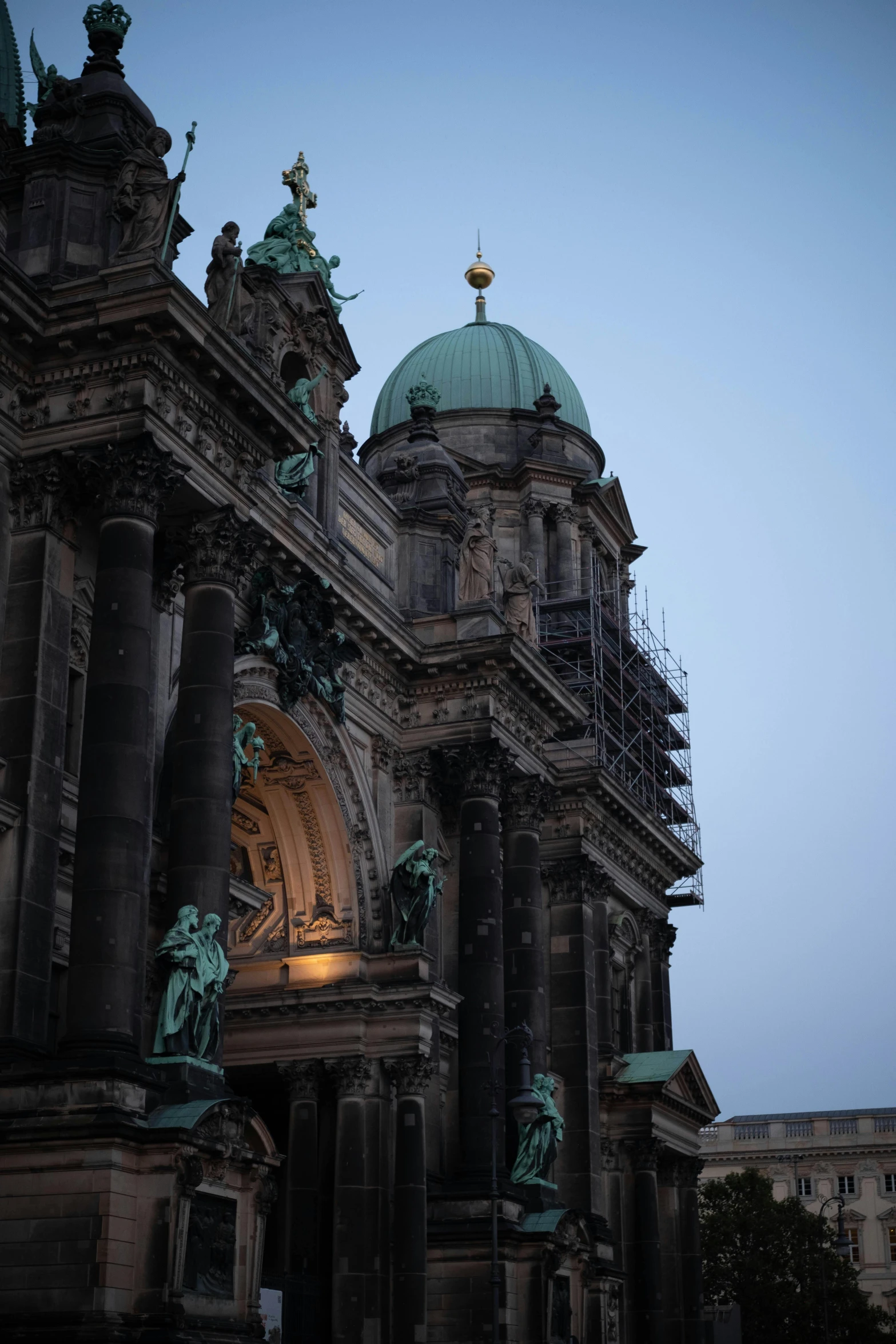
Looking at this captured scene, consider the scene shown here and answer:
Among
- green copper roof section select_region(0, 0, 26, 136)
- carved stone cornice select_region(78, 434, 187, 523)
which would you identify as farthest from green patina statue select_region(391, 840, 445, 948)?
green copper roof section select_region(0, 0, 26, 136)

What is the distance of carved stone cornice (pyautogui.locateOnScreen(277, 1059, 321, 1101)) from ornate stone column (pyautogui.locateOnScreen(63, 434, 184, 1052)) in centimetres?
1282

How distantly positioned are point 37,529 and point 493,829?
16.8 m

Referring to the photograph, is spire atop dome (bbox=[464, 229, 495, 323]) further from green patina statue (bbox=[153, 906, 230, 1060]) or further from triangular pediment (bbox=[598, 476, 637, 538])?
green patina statue (bbox=[153, 906, 230, 1060])

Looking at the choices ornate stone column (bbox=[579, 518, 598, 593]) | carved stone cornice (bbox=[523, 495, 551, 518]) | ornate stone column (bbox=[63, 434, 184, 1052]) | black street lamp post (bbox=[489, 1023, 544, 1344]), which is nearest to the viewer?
ornate stone column (bbox=[63, 434, 184, 1052])

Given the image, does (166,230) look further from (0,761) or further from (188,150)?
(0,761)

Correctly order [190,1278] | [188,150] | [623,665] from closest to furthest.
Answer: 1. [190,1278]
2. [188,150]
3. [623,665]

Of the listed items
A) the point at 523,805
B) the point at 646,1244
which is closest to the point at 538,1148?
the point at 523,805

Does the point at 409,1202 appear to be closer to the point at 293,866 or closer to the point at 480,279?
the point at 293,866

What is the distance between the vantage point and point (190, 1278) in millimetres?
24953

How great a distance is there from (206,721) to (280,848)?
35.9ft

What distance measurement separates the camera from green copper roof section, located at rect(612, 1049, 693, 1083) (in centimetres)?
5134

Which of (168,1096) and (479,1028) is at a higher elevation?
(479,1028)

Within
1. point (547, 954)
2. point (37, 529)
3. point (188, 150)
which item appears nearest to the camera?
point (37, 529)

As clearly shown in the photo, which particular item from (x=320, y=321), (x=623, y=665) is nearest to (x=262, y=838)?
(x=320, y=321)
